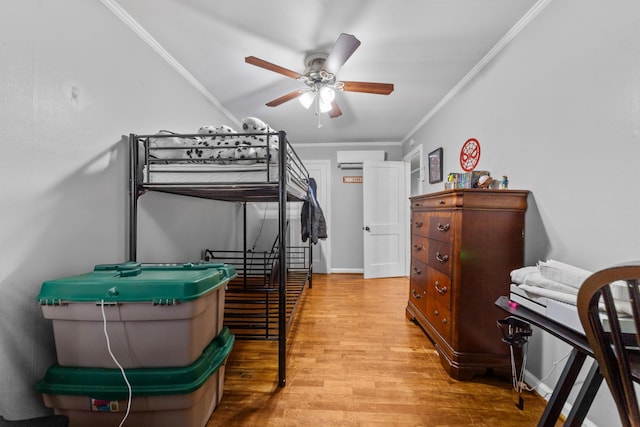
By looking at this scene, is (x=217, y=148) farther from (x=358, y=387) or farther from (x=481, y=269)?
(x=481, y=269)

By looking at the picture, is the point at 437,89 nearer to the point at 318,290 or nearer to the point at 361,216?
the point at 361,216

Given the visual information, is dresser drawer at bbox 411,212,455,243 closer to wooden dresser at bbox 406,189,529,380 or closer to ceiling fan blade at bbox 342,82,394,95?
wooden dresser at bbox 406,189,529,380

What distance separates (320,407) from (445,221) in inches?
54.7

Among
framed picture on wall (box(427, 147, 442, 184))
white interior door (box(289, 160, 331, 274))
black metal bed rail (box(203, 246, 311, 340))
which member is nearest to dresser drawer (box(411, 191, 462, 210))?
framed picture on wall (box(427, 147, 442, 184))

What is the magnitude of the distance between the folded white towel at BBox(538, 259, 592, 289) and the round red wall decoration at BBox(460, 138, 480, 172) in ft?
4.66

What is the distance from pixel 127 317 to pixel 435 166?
123 inches

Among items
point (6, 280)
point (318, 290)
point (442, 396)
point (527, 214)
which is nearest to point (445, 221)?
point (527, 214)

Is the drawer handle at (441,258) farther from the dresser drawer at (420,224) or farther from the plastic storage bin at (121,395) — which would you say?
the plastic storage bin at (121,395)

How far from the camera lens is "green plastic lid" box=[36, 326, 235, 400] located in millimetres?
1006

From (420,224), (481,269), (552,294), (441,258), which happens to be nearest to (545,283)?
(552,294)

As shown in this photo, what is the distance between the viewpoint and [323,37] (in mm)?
1717

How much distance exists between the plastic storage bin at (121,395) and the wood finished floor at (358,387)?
0.29m

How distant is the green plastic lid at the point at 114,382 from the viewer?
101cm

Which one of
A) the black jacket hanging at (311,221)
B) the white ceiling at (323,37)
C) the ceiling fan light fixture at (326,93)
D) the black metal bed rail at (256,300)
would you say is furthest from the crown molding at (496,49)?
the black metal bed rail at (256,300)
